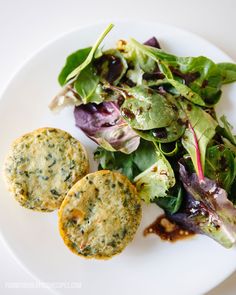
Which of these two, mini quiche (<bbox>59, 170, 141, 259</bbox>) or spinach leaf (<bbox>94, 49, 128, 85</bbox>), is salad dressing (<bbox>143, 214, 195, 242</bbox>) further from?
spinach leaf (<bbox>94, 49, 128, 85</bbox>)

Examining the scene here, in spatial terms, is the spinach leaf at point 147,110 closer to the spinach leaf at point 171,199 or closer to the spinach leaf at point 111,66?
the spinach leaf at point 111,66

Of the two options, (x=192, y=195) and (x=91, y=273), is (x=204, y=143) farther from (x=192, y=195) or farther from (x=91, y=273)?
(x=91, y=273)

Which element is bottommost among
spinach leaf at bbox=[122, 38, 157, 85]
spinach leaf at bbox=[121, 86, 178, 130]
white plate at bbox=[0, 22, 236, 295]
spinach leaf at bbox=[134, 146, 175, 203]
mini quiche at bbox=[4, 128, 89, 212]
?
white plate at bbox=[0, 22, 236, 295]

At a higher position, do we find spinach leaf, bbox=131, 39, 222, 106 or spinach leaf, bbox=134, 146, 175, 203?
spinach leaf, bbox=131, 39, 222, 106

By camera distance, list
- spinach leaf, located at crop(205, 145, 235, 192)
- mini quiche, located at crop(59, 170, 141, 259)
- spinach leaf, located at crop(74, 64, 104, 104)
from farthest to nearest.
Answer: spinach leaf, located at crop(74, 64, 104, 104) < spinach leaf, located at crop(205, 145, 235, 192) < mini quiche, located at crop(59, 170, 141, 259)

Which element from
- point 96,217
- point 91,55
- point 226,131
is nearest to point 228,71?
point 226,131

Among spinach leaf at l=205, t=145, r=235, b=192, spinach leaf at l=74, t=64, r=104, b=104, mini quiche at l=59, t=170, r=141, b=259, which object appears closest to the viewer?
mini quiche at l=59, t=170, r=141, b=259

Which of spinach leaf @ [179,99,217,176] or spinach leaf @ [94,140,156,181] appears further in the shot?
spinach leaf @ [94,140,156,181]


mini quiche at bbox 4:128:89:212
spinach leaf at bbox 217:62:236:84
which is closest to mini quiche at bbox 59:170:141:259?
mini quiche at bbox 4:128:89:212
